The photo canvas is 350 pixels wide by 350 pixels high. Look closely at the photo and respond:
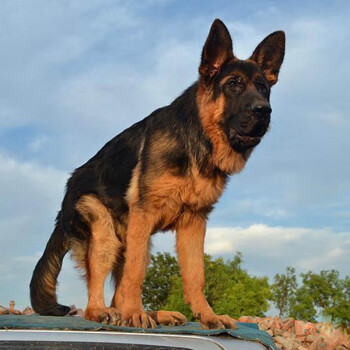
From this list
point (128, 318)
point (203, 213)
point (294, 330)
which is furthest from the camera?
point (294, 330)

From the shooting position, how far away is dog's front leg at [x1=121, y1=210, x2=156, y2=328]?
182 inches

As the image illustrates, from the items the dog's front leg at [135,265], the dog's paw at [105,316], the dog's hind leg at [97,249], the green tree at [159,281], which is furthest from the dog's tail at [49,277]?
the green tree at [159,281]

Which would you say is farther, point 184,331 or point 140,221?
point 140,221

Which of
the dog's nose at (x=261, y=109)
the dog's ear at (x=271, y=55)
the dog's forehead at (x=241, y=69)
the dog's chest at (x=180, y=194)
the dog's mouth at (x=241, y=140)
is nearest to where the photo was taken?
the dog's nose at (x=261, y=109)

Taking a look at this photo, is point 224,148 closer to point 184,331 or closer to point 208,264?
point 184,331

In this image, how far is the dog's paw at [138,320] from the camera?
4.43 meters

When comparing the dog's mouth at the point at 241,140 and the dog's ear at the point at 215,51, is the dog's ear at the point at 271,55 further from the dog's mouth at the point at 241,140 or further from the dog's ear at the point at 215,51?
the dog's mouth at the point at 241,140

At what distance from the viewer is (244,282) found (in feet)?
45.1

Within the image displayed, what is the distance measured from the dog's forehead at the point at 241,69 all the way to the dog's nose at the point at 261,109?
0.46m

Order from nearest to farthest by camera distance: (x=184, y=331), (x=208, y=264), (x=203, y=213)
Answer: (x=184, y=331), (x=203, y=213), (x=208, y=264)

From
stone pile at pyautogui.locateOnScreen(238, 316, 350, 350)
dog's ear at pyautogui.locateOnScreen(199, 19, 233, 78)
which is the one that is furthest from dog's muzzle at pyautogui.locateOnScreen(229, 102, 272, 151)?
stone pile at pyautogui.locateOnScreen(238, 316, 350, 350)

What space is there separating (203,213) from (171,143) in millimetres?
693

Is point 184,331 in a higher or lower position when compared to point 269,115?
lower

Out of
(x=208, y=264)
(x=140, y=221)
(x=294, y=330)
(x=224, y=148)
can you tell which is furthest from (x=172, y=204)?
(x=208, y=264)
